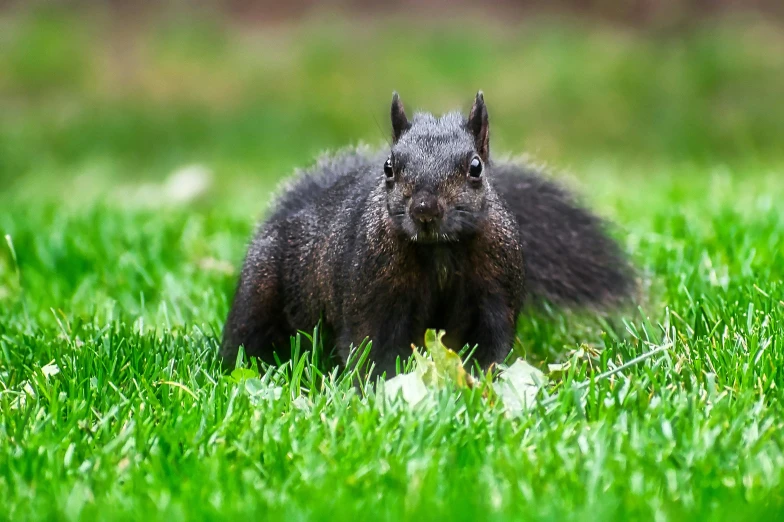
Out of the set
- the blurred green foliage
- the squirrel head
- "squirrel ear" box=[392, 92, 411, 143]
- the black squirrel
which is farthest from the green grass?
"squirrel ear" box=[392, 92, 411, 143]

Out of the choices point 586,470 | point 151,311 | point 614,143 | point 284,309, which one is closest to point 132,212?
point 151,311

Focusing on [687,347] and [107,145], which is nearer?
[687,347]

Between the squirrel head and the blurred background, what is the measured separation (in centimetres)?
538

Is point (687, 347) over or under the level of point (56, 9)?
under

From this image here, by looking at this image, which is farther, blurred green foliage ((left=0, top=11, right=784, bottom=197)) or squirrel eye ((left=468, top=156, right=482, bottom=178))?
blurred green foliage ((left=0, top=11, right=784, bottom=197))

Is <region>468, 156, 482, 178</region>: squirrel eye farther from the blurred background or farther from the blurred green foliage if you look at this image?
the blurred green foliage

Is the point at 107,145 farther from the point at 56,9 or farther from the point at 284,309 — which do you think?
the point at 284,309

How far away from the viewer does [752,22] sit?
1025 cm

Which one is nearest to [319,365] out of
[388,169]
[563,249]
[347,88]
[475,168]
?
[388,169]

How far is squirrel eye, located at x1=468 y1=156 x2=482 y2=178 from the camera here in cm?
269

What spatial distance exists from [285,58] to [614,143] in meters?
3.17

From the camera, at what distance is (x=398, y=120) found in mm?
2889

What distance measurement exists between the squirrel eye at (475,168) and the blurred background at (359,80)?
544 cm

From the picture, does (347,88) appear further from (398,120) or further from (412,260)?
(412,260)
